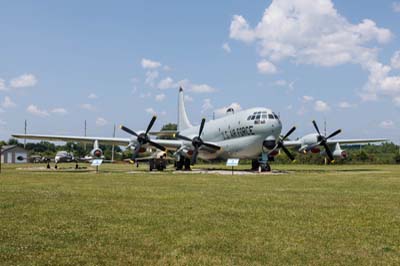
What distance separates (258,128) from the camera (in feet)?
119

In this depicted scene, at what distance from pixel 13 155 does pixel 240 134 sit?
83.5 metres

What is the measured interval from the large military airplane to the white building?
69083mm

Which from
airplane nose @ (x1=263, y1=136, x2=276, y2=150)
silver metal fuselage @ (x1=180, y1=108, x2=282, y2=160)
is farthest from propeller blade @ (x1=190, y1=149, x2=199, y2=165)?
airplane nose @ (x1=263, y1=136, x2=276, y2=150)

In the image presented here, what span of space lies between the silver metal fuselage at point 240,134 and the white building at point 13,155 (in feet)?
247

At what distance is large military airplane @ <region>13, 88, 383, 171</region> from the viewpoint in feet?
119

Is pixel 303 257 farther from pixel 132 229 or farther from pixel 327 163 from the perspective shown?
pixel 327 163

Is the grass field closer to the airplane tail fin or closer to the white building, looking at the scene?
the airplane tail fin

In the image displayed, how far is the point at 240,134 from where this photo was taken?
3841cm

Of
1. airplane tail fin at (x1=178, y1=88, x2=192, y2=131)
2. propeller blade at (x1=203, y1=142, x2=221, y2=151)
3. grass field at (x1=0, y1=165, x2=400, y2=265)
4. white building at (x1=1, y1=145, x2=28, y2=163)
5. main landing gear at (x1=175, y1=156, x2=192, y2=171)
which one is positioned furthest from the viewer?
white building at (x1=1, y1=145, x2=28, y2=163)

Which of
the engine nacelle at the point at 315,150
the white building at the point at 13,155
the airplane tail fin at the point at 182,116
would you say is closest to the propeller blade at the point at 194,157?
the engine nacelle at the point at 315,150

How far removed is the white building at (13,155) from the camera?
339ft

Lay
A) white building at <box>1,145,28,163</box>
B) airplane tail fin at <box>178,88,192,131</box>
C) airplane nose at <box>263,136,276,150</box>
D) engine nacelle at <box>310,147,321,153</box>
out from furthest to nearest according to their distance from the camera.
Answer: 1. white building at <box>1,145,28,163</box>
2. airplane tail fin at <box>178,88,192,131</box>
3. engine nacelle at <box>310,147,321,153</box>
4. airplane nose at <box>263,136,276,150</box>

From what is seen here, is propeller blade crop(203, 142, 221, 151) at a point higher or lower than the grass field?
higher

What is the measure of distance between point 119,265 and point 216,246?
189cm
